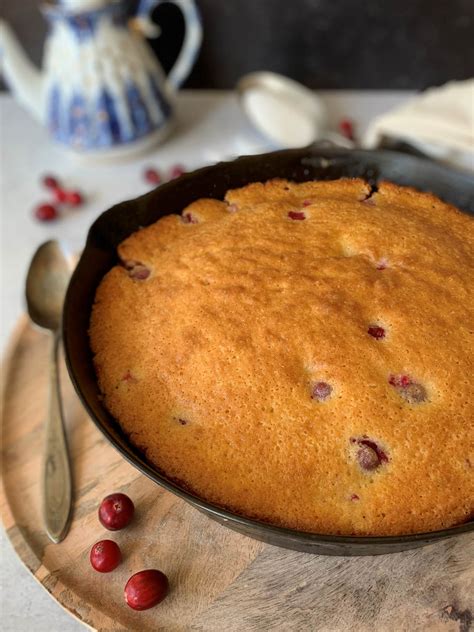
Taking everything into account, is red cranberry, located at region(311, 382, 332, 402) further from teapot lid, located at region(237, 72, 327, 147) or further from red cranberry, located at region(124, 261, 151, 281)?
teapot lid, located at region(237, 72, 327, 147)

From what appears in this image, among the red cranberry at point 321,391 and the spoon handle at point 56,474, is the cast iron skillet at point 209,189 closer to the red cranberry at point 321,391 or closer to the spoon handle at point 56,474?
the spoon handle at point 56,474

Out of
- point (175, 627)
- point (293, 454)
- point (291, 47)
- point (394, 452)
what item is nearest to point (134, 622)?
point (175, 627)

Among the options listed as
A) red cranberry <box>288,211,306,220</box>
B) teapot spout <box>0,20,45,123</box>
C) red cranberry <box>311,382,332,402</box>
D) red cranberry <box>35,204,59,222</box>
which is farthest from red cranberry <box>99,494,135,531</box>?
teapot spout <box>0,20,45,123</box>

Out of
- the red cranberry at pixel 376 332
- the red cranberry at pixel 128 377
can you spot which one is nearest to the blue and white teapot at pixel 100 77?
the red cranberry at pixel 128 377

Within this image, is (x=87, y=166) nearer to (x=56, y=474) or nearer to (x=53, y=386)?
(x=53, y=386)

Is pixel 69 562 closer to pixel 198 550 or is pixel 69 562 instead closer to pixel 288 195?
pixel 198 550
